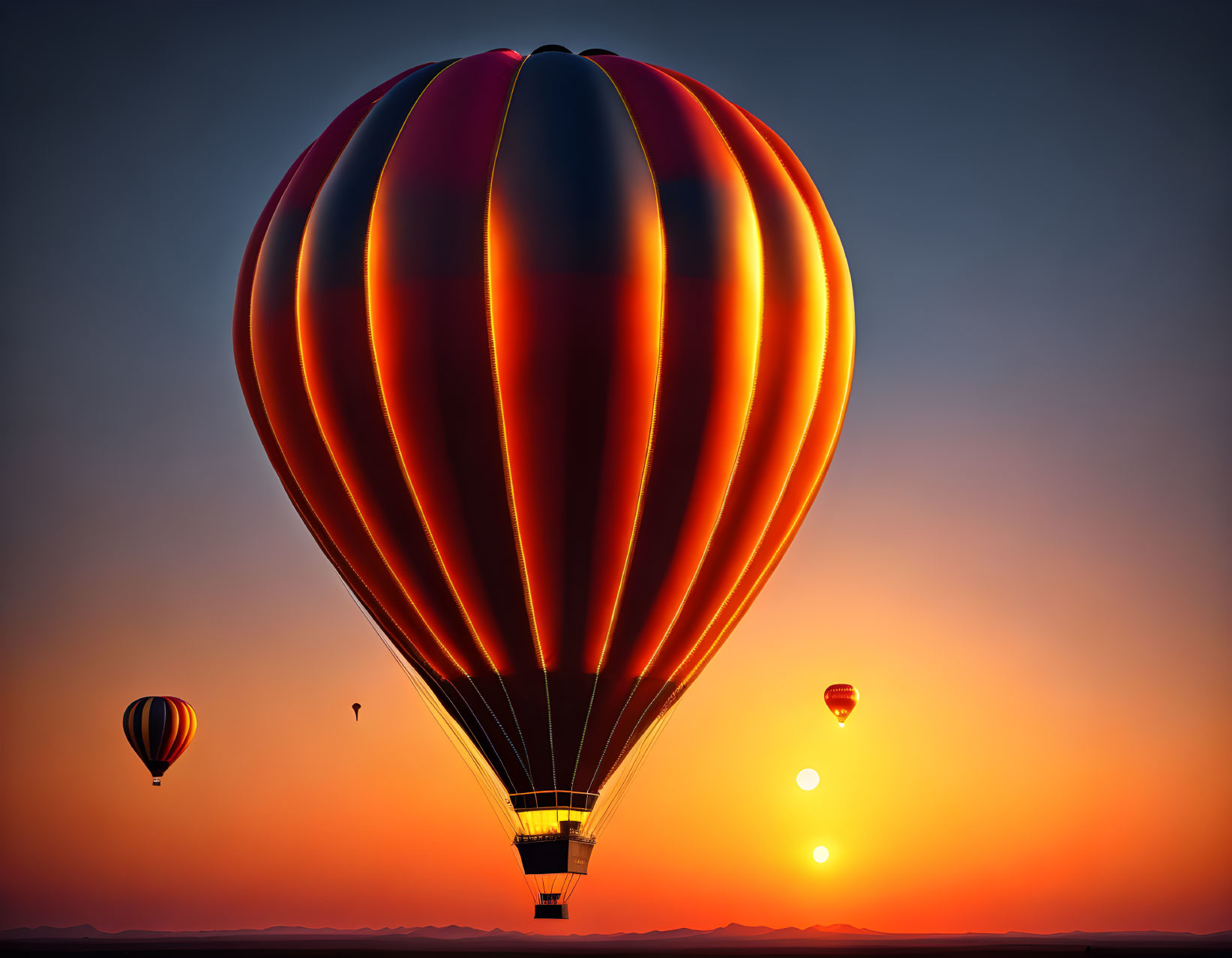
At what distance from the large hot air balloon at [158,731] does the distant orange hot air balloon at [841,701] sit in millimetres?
13555

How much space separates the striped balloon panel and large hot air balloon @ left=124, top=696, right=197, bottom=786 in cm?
1366

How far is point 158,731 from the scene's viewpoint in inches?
1075

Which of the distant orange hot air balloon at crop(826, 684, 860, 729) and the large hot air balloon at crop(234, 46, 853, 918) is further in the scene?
the distant orange hot air balloon at crop(826, 684, 860, 729)

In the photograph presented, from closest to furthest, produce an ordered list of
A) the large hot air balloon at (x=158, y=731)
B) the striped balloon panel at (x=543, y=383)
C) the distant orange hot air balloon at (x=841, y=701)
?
the striped balloon panel at (x=543, y=383) < the distant orange hot air balloon at (x=841, y=701) < the large hot air balloon at (x=158, y=731)

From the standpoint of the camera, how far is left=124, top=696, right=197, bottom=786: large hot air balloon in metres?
27.2

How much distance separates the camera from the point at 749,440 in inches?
595

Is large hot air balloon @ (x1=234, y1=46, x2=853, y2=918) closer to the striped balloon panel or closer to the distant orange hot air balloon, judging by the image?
the striped balloon panel

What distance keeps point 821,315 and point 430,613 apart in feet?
19.2

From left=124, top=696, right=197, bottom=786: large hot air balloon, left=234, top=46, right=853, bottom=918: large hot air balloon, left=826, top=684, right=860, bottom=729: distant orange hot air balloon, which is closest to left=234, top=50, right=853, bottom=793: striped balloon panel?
left=234, top=46, right=853, bottom=918: large hot air balloon

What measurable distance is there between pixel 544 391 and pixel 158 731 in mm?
17001

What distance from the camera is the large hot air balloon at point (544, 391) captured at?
14.2 meters

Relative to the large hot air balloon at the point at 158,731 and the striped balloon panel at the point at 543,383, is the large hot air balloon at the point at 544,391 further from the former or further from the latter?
the large hot air balloon at the point at 158,731

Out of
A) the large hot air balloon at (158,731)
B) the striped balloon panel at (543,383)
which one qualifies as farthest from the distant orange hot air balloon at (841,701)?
the large hot air balloon at (158,731)

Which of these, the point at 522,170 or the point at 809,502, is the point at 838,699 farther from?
the point at 522,170
